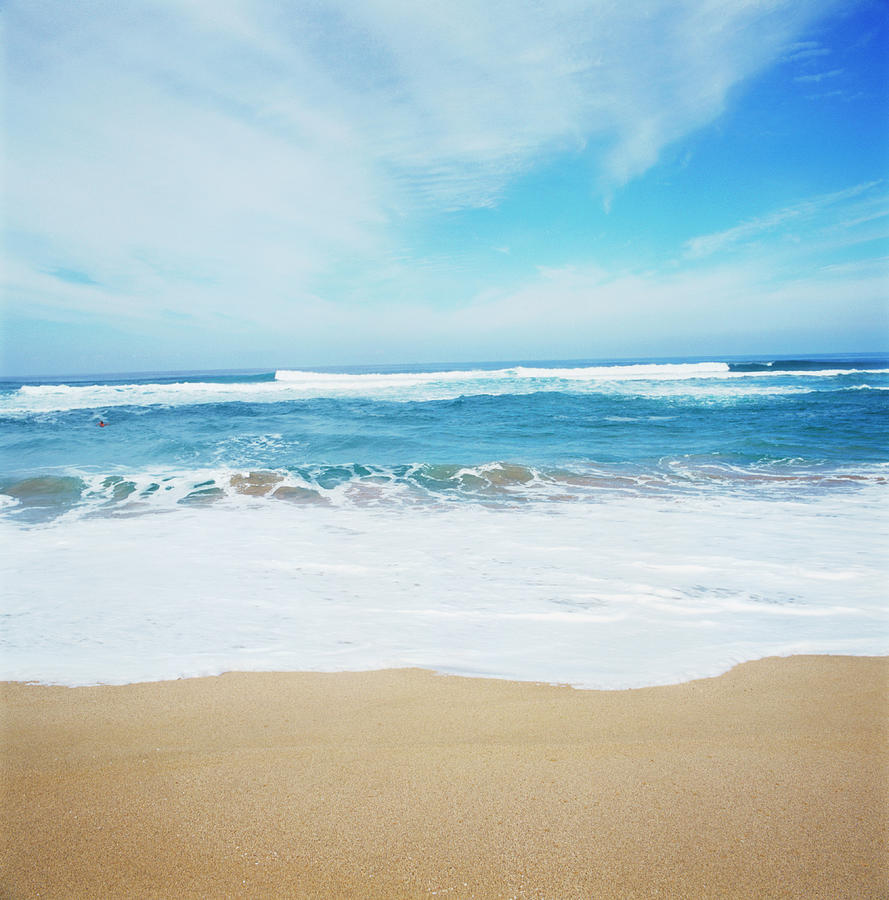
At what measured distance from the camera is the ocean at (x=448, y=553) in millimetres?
3146

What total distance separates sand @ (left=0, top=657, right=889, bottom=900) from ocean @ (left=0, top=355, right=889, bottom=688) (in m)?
0.36

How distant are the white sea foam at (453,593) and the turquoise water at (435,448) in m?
1.46

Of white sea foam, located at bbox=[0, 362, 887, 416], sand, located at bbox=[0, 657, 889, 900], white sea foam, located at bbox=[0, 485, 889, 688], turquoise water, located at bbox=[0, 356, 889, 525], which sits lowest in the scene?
white sea foam, located at bbox=[0, 485, 889, 688]

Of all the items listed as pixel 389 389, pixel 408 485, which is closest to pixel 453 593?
pixel 408 485

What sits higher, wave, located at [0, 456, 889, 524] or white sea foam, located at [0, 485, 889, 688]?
wave, located at [0, 456, 889, 524]

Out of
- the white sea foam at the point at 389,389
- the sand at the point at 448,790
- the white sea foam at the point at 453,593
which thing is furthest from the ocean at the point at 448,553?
the white sea foam at the point at 389,389

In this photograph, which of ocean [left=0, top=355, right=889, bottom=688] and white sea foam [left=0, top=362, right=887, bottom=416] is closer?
ocean [left=0, top=355, right=889, bottom=688]

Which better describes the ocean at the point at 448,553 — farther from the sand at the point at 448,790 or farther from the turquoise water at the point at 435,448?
the sand at the point at 448,790

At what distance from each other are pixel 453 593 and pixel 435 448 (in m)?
7.40

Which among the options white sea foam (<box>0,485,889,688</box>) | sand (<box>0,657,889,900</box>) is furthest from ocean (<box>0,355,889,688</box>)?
sand (<box>0,657,889,900</box>)

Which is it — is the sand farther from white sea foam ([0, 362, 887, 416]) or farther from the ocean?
white sea foam ([0, 362, 887, 416])

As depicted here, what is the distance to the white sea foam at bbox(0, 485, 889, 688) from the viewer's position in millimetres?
3049

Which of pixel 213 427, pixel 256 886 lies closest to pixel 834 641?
pixel 256 886

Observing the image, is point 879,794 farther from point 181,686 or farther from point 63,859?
point 181,686
